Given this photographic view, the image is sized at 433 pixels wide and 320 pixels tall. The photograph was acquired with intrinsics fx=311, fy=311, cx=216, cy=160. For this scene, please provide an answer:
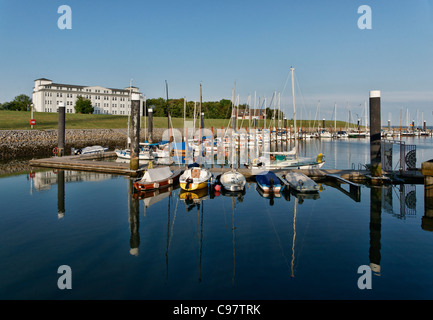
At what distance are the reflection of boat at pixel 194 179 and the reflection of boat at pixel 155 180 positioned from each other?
2.19 metres

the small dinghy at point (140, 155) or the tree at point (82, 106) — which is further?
the tree at point (82, 106)

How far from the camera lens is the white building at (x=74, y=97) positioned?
137000 millimetres

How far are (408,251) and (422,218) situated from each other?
6.97 m

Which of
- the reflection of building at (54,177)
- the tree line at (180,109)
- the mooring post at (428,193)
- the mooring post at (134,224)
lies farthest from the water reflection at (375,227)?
the tree line at (180,109)

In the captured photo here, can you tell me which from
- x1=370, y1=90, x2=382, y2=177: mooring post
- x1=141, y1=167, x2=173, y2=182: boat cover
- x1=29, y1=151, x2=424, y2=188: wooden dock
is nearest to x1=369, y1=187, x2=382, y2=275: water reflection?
x1=29, y1=151, x2=424, y2=188: wooden dock

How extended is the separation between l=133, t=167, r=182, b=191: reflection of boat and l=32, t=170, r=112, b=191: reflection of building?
8232mm

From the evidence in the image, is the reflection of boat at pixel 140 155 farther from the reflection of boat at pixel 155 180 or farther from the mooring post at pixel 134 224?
the mooring post at pixel 134 224

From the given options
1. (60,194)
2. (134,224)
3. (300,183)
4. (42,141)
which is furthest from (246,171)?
(42,141)

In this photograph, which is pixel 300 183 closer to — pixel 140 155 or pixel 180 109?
pixel 140 155

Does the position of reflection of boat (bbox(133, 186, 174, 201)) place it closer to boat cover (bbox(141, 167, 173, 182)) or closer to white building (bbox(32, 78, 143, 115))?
boat cover (bbox(141, 167, 173, 182))

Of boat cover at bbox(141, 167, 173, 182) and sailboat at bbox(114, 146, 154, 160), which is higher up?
sailboat at bbox(114, 146, 154, 160)

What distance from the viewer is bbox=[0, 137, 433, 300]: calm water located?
11.1 metres
